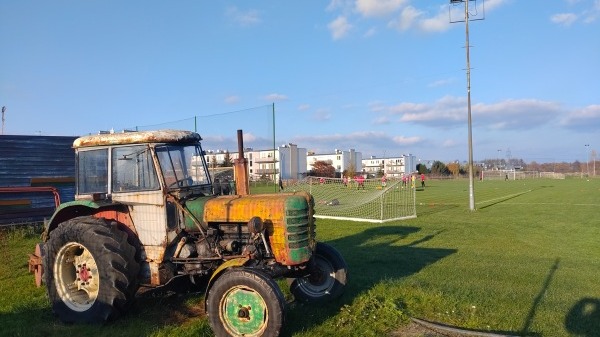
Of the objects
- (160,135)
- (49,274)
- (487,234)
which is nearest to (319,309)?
(160,135)

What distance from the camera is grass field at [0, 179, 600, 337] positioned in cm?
566

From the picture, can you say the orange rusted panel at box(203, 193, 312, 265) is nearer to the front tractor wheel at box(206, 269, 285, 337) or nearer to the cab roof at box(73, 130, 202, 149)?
the front tractor wheel at box(206, 269, 285, 337)

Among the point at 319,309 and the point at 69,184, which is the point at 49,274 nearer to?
the point at 319,309

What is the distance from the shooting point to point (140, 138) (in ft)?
20.1

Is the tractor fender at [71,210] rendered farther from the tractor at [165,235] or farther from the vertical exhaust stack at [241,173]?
the vertical exhaust stack at [241,173]

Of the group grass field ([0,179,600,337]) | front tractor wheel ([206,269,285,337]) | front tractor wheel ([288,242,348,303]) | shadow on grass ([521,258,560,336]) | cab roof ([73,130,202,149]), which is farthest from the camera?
front tractor wheel ([288,242,348,303])

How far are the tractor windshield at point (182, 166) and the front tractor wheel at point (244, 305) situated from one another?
63.3 inches

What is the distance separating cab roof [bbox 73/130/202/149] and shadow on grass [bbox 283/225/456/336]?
2492 millimetres

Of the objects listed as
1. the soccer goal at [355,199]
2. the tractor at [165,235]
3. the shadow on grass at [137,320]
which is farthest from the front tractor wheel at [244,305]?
the soccer goal at [355,199]

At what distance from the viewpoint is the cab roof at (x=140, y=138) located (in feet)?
20.1

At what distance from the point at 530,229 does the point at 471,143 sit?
7.84m

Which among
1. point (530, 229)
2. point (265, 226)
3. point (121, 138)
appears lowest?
point (530, 229)

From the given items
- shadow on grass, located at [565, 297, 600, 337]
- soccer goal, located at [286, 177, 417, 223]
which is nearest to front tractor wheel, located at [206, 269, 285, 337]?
shadow on grass, located at [565, 297, 600, 337]

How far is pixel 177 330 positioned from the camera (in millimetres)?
5484
